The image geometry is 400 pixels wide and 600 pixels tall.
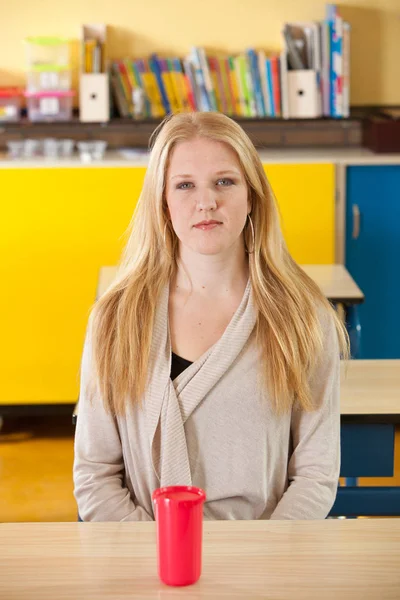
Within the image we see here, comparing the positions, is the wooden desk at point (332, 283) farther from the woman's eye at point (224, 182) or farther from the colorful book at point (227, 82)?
the woman's eye at point (224, 182)

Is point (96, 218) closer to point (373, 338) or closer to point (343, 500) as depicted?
point (373, 338)

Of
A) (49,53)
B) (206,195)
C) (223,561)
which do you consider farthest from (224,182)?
(49,53)

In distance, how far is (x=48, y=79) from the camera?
4219mm

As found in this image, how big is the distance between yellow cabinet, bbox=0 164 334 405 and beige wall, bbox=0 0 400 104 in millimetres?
730

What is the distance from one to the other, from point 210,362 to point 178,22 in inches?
115

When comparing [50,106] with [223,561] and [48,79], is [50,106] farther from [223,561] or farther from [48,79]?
[223,561]

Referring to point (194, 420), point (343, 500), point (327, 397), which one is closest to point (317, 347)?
point (327, 397)

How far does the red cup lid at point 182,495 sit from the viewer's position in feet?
3.86

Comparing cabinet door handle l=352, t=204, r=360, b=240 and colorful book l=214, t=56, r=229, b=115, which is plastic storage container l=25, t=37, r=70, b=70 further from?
cabinet door handle l=352, t=204, r=360, b=240

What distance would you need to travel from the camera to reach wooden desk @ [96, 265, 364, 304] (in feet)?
10.1

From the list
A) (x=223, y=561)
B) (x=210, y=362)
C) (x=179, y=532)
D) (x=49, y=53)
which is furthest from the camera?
(x=49, y=53)

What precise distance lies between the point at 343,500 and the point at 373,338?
2.08 metres

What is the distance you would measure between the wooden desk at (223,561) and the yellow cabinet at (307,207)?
260 cm

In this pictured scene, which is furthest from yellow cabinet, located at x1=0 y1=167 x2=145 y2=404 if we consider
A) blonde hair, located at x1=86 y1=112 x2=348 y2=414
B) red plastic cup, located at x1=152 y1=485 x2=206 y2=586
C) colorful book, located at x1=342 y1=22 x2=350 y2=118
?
red plastic cup, located at x1=152 y1=485 x2=206 y2=586
